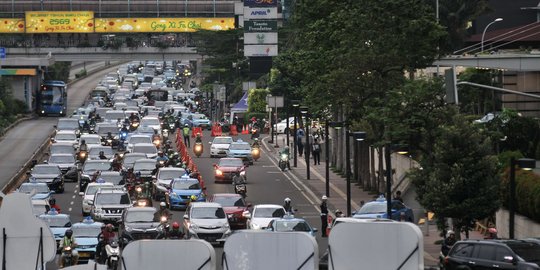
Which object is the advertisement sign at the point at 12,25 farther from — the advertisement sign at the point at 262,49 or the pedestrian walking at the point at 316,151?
the pedestrian walking at the point at 316,151

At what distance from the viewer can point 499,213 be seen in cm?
4762

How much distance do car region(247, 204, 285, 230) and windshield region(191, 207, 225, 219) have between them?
1.13 meters

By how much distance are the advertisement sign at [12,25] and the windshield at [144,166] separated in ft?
256

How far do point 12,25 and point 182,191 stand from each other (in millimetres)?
87792

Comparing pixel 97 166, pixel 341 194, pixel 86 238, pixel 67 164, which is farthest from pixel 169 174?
pixel 86 238

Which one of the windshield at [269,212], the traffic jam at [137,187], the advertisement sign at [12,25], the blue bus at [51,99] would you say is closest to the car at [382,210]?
the windshield at [269,212]

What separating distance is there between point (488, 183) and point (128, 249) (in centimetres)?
2224

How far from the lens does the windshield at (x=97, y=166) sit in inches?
2537

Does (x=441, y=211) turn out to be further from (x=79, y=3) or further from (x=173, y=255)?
(x=79, y=3)

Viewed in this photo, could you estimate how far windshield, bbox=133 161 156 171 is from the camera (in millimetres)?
64438

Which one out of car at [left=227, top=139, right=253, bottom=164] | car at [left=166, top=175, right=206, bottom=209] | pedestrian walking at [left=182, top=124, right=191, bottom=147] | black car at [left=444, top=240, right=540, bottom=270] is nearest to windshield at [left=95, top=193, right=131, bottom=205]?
car at [left=166, top=175, right=206, bottom=209]

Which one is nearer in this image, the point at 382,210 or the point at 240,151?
the point at 382,210

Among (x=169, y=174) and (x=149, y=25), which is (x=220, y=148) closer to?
(x=169, y=174)

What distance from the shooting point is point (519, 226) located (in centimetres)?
4456
